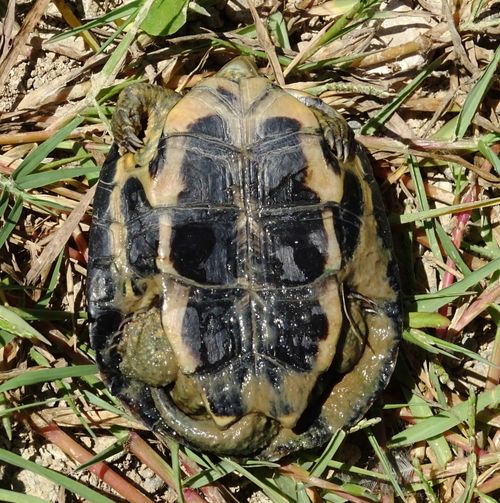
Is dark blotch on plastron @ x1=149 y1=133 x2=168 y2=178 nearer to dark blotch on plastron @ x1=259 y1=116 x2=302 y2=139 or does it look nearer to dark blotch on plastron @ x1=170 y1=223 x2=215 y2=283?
dark blotch on plastron @ x1=170 y1=223 x2=215 y2=283

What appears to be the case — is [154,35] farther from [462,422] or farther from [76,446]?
[462,422]

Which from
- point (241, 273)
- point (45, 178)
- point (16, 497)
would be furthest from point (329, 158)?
point (16, 497)

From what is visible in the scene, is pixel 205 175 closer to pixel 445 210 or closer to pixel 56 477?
pixel 445 210

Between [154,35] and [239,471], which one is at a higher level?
[154,35]

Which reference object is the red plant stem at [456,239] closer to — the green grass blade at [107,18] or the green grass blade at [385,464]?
the green grass blade at [385,464]

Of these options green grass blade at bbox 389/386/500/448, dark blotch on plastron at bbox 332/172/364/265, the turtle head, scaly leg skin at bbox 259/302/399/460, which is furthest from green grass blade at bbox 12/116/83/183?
green grass blade at bbox 389/386/500/448

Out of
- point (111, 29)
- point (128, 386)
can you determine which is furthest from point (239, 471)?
point (111, 29)
